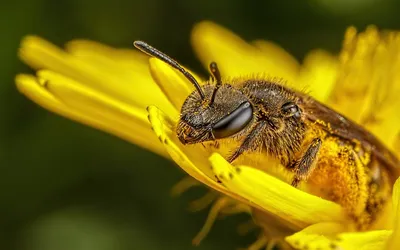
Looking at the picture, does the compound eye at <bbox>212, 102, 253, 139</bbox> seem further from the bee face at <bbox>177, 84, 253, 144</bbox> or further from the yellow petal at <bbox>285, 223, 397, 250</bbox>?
the yellow petal at <bbox>285, 223, 397, 250</bbox>

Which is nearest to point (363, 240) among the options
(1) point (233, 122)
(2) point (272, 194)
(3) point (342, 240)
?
(3) point (342, 240)

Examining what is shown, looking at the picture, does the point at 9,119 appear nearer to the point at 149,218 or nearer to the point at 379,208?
the point at 149,218

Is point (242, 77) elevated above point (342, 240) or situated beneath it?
elevated above

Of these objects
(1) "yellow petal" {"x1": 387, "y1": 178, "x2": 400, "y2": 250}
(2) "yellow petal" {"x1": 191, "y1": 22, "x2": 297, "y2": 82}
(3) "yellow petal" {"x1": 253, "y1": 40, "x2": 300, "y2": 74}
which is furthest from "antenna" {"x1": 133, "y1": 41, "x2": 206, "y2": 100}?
(3) "yellow petal" {"x1": 253, "y1": 40, "x2": 300, "y2": 74}

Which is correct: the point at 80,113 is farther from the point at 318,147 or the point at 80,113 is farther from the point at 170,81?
the point at 318,147

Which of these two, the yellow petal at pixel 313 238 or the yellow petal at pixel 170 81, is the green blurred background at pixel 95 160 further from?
the yellow petal at pixel 313 238

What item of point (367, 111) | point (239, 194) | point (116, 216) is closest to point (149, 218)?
point (116, 216)
